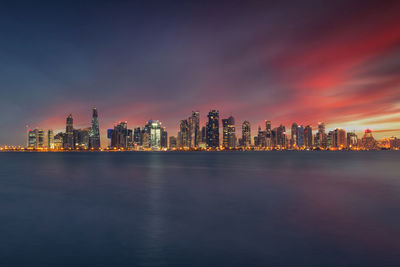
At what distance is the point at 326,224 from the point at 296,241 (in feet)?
Result: 16.1

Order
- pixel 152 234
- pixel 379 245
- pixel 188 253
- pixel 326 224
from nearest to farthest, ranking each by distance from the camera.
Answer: pixel 188 253
pixel 379 245
pixel 152 234
pixel 326 224

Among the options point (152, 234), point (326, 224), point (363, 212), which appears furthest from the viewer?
point (363, 212)

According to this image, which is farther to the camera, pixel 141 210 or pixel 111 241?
pixel 141 210

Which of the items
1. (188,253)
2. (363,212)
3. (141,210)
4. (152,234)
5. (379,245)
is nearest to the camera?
(188,253)

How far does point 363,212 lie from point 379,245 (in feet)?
29.2

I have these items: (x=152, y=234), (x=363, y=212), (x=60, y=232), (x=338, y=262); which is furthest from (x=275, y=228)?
(x=60, y=232)

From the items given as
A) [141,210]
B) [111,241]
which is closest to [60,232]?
[111,241]

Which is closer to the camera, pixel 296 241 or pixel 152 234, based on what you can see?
pixel 296 241

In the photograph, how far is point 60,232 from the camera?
1695cm

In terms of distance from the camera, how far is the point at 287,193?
3272 centimetres

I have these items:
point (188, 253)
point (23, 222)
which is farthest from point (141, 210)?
point (188, 253)

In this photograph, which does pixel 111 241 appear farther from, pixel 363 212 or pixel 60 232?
pixel 363 212

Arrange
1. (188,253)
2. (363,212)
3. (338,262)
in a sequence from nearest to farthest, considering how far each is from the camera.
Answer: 1. (338,262)
2. (188,253)
3. (363,212)

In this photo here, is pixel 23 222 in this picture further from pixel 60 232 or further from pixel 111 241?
pixel 111 241
